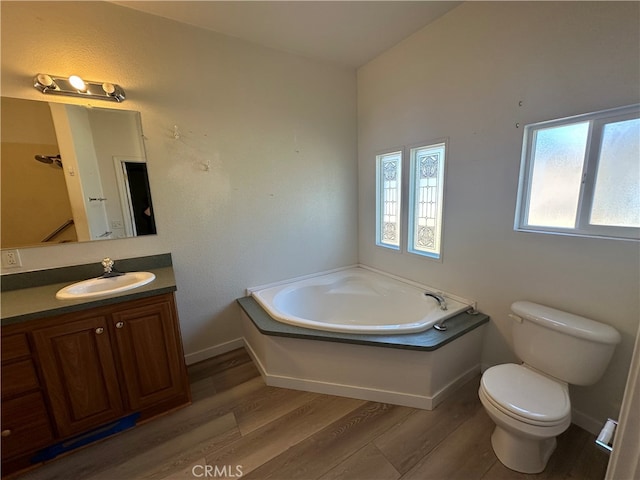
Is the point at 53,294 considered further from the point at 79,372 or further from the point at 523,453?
the point at 523,453

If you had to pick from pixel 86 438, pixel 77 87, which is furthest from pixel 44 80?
pixel 86 438

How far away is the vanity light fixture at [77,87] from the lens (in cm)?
152

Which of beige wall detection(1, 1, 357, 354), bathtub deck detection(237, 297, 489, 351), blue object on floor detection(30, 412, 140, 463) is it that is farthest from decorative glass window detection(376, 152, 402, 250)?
blue object on floor detection(30, 412, 140, 463)

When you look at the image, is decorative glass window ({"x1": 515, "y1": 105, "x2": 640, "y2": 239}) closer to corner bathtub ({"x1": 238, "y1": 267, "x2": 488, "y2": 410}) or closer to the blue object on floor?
corner bathtub ({"x1": 238, "y1": 267, "x2": 488, "y2": 410})

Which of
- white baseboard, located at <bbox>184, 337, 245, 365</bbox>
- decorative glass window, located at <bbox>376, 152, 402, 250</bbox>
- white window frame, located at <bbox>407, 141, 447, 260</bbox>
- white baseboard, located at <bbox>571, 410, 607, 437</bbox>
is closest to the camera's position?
white baseboard, located at <bbox>571, 410, 607, 437</bbox>

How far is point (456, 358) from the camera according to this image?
5.87ft

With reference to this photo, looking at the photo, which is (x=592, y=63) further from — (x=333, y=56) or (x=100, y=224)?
(x=100, y=224)

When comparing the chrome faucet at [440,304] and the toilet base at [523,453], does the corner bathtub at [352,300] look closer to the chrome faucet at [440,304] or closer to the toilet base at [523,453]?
the chrome faucet at [440,304]

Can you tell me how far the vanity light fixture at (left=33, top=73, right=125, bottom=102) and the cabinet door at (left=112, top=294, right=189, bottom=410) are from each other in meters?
1.35

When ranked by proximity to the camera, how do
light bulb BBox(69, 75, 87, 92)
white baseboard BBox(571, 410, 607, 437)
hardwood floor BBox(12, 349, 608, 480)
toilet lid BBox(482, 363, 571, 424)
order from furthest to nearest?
light bulb BBox(69, 75, 87, 92) → white baseboard BBox(571, 410, 607, 437) → hardwood floor BBox(12, 349, 608, 480) → toilet lid BBox(482, 363, 571, 424)

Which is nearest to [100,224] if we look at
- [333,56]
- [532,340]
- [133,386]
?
[133,386]

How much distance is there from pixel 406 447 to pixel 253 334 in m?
1.29

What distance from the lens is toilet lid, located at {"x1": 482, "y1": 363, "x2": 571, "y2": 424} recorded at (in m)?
1.21

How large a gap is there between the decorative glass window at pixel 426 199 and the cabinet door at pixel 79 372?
2.36 metres
